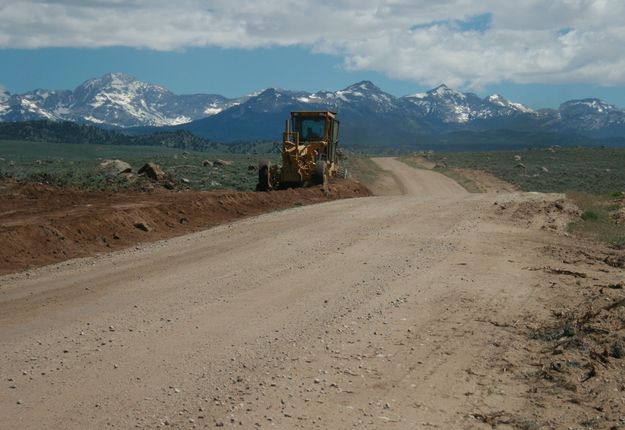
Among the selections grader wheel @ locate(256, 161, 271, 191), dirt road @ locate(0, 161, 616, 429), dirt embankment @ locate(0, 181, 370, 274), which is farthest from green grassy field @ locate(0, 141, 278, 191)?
dirt road @ locate(0, 161, 616, 429)

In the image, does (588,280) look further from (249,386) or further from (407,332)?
(249,386)

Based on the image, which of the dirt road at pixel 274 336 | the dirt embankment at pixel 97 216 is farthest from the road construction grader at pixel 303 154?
the dirt road at pixel 274 336

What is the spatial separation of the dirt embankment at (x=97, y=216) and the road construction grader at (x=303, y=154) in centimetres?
120

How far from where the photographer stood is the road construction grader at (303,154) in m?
28.7

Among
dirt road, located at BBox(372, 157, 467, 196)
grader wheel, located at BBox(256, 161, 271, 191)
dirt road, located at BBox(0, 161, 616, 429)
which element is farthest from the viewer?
dirt road, located at BBox(372, 157, 467, 196)

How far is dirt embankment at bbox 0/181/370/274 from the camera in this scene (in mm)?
14859

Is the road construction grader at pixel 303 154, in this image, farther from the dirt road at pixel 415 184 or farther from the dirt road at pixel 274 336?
the dirt road at pixel 274 336

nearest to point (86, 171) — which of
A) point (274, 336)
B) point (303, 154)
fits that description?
point (303, 154)

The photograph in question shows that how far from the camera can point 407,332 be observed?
893 cm

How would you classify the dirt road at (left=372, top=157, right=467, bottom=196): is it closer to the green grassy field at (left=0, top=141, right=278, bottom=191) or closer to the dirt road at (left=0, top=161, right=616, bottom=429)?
the green grassy field at (left=0, top=141, right=278, bottom=191)

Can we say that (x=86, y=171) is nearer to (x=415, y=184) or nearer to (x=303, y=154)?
(x=303, y=154)

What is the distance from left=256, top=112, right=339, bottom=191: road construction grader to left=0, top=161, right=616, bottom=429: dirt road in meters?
13.7

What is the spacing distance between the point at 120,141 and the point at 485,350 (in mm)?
97370

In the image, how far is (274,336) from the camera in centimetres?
863
